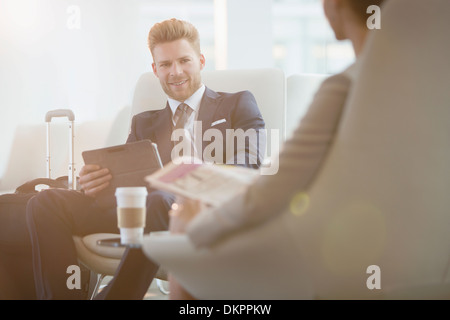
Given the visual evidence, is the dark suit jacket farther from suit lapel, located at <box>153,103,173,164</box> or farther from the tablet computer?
the tablet computer

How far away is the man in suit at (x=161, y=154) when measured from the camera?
70.4 inches

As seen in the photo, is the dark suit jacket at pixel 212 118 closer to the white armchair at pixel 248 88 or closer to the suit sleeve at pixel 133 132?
the suit sleeve at pixel 133 132

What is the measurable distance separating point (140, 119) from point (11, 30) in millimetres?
2839

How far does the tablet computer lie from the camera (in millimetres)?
1815

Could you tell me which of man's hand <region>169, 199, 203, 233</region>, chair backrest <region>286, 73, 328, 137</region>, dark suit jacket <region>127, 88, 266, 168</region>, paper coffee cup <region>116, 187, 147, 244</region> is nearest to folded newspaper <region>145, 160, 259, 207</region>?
man's hand <region>169, 199, 203, 233</region>

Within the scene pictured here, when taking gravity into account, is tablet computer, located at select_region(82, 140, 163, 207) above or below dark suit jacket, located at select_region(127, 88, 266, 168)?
below

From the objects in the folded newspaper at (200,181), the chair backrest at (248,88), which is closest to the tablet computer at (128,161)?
the folded newspaper at (200,181)

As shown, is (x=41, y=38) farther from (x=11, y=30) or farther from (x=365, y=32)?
(x=365, y=32)

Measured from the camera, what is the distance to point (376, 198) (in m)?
1.02

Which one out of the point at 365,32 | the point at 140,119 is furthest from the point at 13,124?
the point at 365,32

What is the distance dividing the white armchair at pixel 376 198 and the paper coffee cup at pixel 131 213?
371 millimetres

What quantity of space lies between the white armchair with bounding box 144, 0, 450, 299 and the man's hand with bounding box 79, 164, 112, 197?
850 mm

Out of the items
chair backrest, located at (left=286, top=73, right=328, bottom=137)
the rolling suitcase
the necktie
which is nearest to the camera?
the rolling suitcase
